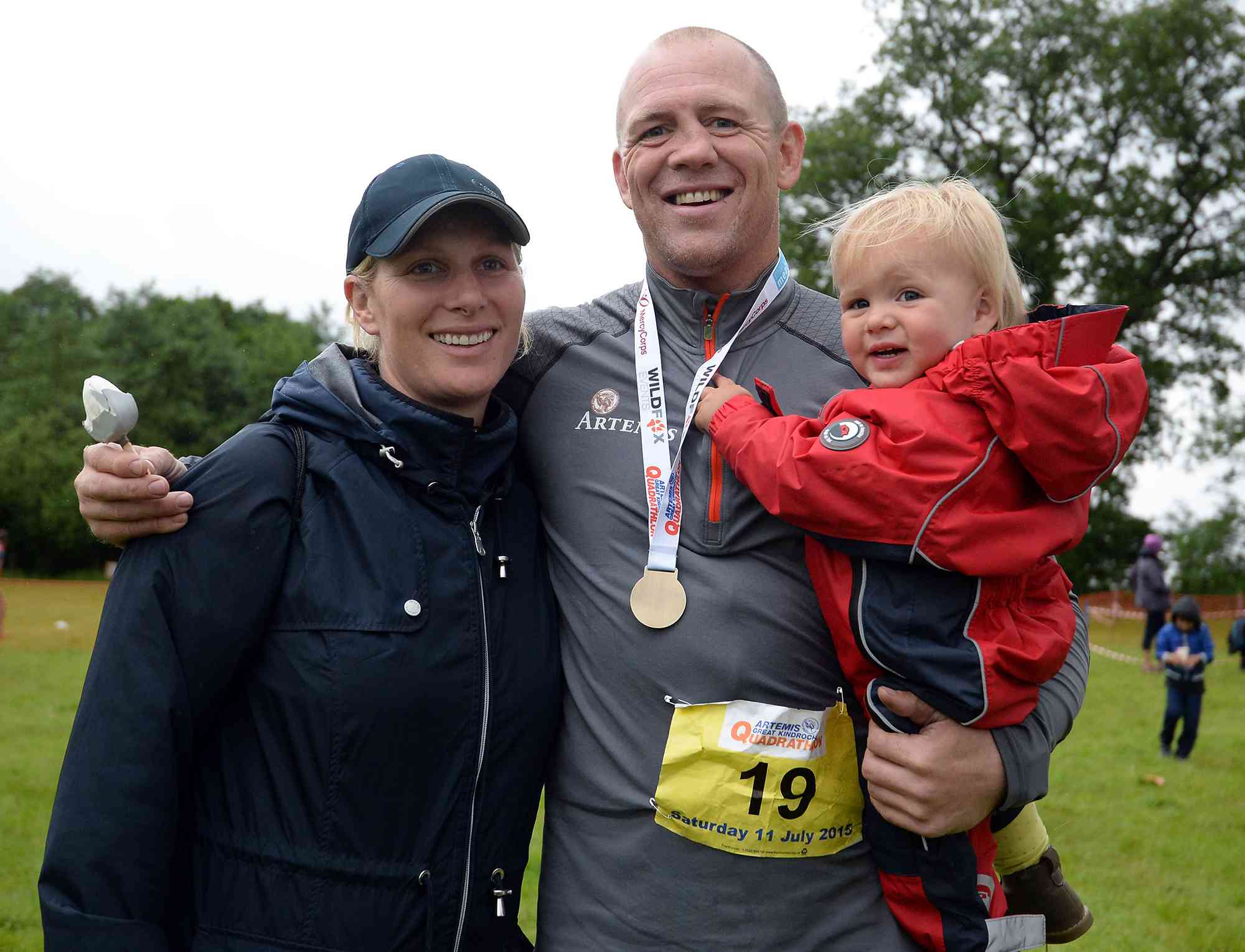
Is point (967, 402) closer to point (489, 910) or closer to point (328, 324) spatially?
point (489, 910)

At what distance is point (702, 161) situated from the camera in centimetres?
301

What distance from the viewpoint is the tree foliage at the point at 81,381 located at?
112ft

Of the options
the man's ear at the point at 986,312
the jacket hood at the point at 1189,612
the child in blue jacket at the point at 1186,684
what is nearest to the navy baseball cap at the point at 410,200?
the man's ear at the point at 986,312

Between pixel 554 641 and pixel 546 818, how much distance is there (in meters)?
0.49

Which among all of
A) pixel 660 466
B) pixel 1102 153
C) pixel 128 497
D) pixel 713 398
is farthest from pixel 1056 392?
pixel 1102 153

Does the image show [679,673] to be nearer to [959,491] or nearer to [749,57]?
[959,491]

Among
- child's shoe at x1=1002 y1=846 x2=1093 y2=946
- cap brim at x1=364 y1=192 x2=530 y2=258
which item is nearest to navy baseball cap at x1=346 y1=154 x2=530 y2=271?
cap brim at x1=364 y1=192 x2=530 y2=258

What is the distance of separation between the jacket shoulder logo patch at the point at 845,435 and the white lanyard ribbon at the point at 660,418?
419mm

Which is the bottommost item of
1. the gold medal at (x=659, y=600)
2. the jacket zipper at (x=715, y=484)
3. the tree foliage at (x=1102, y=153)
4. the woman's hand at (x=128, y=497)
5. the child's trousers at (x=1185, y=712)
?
the child's trousers at (x=1185, y=712)

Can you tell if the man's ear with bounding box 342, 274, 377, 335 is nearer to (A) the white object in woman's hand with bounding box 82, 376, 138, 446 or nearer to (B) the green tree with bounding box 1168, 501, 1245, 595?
(A) the white object in woman's hand with bounding box 82, 376, 138, 446

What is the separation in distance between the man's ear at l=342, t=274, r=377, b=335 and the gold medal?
902mm

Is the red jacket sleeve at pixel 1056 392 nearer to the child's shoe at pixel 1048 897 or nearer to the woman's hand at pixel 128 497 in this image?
the child's shoe at pixel 1048 897

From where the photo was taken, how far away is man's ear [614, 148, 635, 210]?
3.22 metres

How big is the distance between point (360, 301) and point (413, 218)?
1.14 feet
